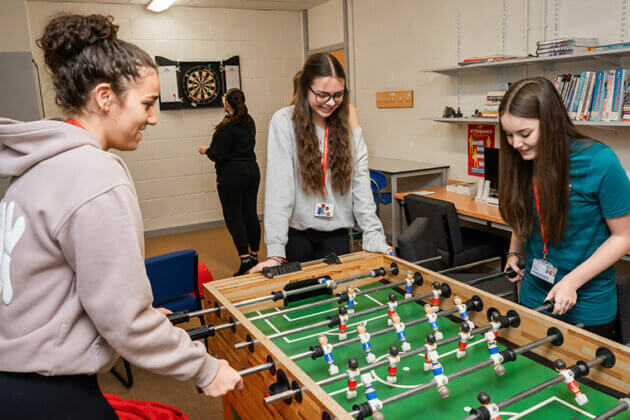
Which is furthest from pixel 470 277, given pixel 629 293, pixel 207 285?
pixel 207 285

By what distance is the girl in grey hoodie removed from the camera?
0.91 metres

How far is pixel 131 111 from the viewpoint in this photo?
3.44 feet

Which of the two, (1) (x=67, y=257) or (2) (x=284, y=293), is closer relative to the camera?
(1) (x=67, y=257)

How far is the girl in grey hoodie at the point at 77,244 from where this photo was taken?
909 millimetres

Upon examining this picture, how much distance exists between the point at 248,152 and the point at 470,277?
2495mm

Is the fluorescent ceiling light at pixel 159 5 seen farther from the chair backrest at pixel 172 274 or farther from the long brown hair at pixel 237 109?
the chair backrest at pixel 172 274

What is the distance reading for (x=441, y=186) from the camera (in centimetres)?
455

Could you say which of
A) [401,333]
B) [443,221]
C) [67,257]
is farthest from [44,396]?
[443,221]

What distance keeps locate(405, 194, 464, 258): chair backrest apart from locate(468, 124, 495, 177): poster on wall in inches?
43.2

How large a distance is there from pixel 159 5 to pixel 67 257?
522 cm

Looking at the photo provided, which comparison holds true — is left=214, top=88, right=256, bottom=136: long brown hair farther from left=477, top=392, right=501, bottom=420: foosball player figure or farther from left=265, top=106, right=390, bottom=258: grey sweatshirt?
left=477, top=392, right=501, bottom=420: foosball player figure

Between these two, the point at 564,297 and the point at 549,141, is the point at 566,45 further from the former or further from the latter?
the point at 564,297

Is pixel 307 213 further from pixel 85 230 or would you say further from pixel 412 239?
pixel 85 230

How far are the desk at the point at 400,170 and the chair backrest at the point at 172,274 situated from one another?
1902 mm
